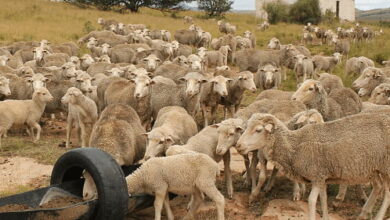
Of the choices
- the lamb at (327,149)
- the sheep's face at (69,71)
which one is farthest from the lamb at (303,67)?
the lamb at (327,149)

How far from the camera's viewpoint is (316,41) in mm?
36250

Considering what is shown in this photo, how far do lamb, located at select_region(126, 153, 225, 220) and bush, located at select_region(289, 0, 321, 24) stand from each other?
1599 inches

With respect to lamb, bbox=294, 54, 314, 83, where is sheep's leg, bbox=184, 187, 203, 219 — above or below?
below

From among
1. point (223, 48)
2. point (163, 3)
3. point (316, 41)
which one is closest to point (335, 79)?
point (223, 48)

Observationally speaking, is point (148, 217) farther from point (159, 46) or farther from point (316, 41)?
point (316, 41)

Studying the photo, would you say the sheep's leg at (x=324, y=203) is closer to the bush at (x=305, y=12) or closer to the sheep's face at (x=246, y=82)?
the sheep's face at (x=246, y=82)

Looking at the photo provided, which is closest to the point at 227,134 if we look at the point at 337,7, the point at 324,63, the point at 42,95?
the point at 42,95

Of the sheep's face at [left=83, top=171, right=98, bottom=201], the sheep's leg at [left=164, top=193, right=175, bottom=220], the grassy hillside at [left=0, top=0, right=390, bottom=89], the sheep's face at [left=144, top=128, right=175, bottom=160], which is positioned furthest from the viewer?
the grassy hillside at [left=0, top=0, right=390, bottom=89]

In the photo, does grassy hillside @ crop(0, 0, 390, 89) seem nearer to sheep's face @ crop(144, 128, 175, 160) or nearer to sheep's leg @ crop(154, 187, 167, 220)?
sheep's face @ crop(144, 128, 175, 160)

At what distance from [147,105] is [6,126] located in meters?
3.04

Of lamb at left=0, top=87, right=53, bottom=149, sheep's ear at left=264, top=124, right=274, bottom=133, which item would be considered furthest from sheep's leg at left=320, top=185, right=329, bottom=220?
lamb at left=0, top=87, right=53, bottom=149

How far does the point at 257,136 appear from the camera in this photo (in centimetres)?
652

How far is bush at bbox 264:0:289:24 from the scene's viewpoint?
4438 centimetres

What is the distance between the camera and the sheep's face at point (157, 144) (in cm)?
756
